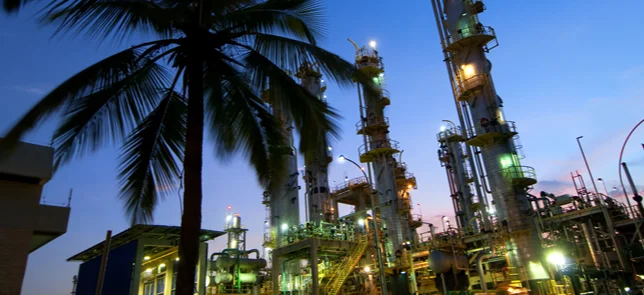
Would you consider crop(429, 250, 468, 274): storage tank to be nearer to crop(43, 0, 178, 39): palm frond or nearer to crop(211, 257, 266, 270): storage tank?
crop(211, 257, 266, 270): storage tank

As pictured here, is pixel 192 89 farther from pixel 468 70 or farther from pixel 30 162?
pixel 468 70

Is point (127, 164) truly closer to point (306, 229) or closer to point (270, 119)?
point (270, 119)

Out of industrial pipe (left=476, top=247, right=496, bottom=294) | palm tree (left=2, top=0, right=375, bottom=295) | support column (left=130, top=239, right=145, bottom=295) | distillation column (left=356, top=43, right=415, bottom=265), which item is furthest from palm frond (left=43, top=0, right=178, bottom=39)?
distillation column (left=356, top=43, right=415, bottom=265)

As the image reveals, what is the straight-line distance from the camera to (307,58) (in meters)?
9.92

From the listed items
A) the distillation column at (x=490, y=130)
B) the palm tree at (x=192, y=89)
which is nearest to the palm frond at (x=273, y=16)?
the palm tree at (x=192, y=89)

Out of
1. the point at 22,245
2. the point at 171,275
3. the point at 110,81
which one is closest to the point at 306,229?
the point at 171,275

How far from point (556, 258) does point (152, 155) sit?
2467cm

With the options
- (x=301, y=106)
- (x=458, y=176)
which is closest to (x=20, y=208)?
(x=301, y=106)

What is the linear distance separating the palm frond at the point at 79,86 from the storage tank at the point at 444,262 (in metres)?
21.8

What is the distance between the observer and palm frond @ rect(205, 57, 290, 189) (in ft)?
32.1

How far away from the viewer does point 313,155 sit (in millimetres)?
9484

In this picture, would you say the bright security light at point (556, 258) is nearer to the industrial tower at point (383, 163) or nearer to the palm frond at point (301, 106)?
the industrial tower at point (383, 163)

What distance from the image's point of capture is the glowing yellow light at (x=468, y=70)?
3206 centimetres

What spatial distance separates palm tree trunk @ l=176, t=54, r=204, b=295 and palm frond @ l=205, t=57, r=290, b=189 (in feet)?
2.38
